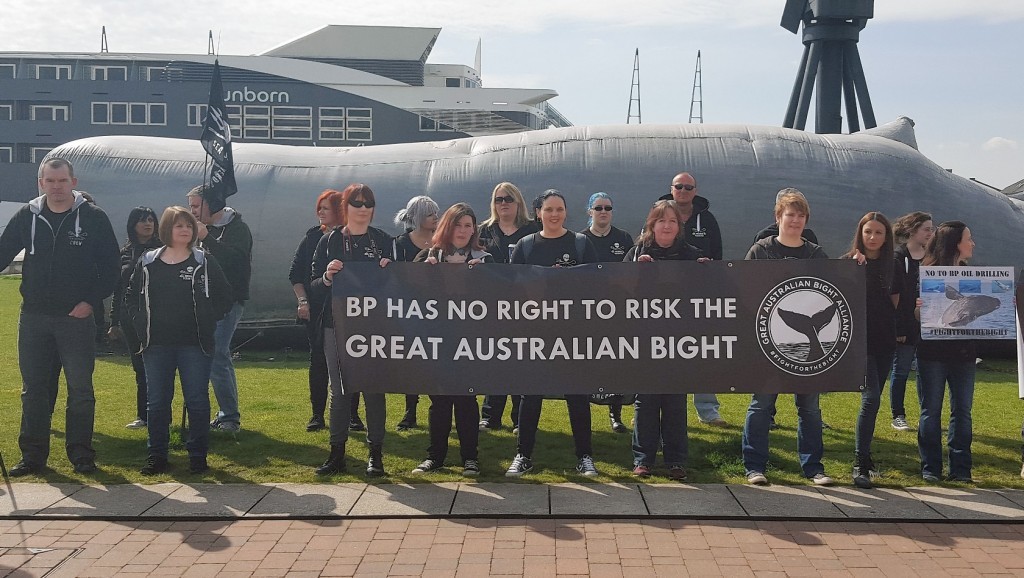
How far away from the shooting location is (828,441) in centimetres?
708

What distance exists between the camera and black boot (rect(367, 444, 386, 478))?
19.3 feet

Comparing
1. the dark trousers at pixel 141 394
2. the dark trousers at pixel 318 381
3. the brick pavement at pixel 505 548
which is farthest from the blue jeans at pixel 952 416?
the dark trousers at pixel 141 394

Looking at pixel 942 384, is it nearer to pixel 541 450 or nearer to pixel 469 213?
pixel 541 450

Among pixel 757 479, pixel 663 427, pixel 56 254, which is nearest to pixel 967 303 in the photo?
pixel 757 479

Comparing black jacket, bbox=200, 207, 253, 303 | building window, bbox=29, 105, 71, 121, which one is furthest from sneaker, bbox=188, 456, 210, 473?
building window, bbox=29, 105, 71, 121

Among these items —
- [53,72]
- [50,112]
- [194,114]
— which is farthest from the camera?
[53,72]

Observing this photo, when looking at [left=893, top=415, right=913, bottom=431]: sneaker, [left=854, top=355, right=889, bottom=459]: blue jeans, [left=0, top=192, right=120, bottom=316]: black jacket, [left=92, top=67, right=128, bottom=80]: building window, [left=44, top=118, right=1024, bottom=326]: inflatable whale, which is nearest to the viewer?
[left=854, top=355, right=889, bottom=459]: blue jeans

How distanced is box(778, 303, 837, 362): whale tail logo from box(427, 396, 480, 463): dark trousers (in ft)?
6.53

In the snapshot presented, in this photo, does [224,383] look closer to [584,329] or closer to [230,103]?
[584,329]

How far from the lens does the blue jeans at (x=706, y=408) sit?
773 centimetres

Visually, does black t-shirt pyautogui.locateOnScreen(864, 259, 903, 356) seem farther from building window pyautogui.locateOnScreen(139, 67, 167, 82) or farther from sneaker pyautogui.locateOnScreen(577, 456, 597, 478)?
building window pyautogui.locateOnScreen(139, 67, 167, 82)

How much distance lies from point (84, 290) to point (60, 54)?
56.7 m

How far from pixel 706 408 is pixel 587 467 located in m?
2.13

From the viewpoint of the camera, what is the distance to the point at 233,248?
755cm
